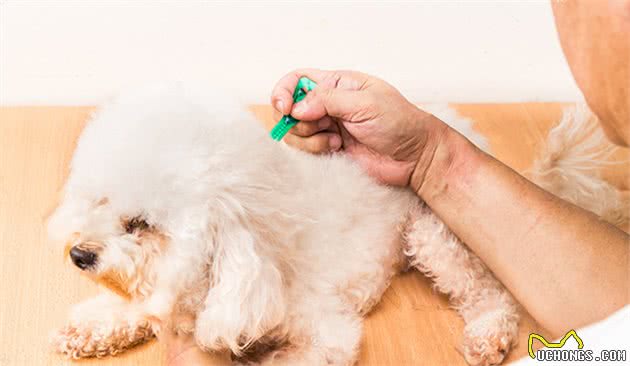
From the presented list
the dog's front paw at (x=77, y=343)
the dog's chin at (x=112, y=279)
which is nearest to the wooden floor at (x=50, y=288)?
the dog's front paw at (x=77, y=343)

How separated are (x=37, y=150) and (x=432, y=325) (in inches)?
30.2

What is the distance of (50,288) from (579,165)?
2.73ft

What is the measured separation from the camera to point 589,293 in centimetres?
102

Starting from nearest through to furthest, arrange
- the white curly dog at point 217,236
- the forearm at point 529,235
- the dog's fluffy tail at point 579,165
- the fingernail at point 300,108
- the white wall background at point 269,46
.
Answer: the white curly dog at point 217,236
the forearm at point 529,235
the fingernail at point 300,108
the dog's fluffy tail at point 579,165
the white wall background at point 269,46

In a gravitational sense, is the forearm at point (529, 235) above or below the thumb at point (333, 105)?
below

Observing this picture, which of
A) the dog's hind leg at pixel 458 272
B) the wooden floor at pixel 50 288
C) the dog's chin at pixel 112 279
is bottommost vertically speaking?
the wooden floor at pixel 50 288

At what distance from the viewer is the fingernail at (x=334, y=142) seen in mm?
1180

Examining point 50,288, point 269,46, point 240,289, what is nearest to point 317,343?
point 240,289

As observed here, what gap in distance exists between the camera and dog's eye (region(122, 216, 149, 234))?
0.92 metres

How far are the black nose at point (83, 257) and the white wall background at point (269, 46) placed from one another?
0.81 meters

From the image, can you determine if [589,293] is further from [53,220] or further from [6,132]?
[6,132]

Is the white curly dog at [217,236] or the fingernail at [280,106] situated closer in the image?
the white curly dog at [217,236]

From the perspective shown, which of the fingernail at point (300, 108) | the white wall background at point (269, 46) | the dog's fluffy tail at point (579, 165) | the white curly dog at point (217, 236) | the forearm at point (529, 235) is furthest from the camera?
the white wall background at point (269, 46)

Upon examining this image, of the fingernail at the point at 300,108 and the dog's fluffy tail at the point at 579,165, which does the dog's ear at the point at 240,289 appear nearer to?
the fingernail at the point at 300,108
